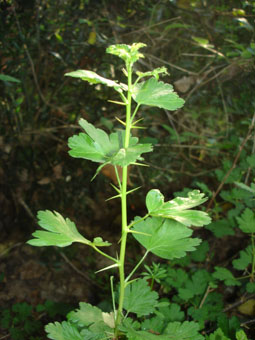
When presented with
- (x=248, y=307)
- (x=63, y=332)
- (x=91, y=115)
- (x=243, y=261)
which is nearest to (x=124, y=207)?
(x=63, y=332)

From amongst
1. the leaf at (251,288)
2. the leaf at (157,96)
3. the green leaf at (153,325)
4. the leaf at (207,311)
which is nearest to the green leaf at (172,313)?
the leaf at (207,311)

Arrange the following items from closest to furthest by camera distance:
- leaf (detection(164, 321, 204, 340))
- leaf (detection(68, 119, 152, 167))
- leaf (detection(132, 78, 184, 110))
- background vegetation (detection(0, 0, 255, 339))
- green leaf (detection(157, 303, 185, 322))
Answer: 1. leaf (detection(68, 119, 152, 167))
2. leaf (detection(132, 78, 184, 110))
3. leaf (detection(164, 321, 204, 340))
4. green leaf (detection(157, 303, 185, 322))
5. background vegetation (detection(0, 0, 255, 339))

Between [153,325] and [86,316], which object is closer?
[86,316]

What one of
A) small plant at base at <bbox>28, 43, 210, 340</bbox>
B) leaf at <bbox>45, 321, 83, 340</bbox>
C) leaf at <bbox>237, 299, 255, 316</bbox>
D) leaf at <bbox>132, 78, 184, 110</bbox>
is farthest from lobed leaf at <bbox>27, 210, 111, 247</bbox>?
leaf at <bbox>237, 299, 255, 316</bbox>

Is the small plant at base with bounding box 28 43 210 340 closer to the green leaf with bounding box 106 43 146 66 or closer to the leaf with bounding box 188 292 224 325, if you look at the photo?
the green leaf with bounding box 106 43 146 66

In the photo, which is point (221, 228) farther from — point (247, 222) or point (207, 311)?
point (207, 311)

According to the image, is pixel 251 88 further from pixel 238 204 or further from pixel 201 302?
pixel 201 302
